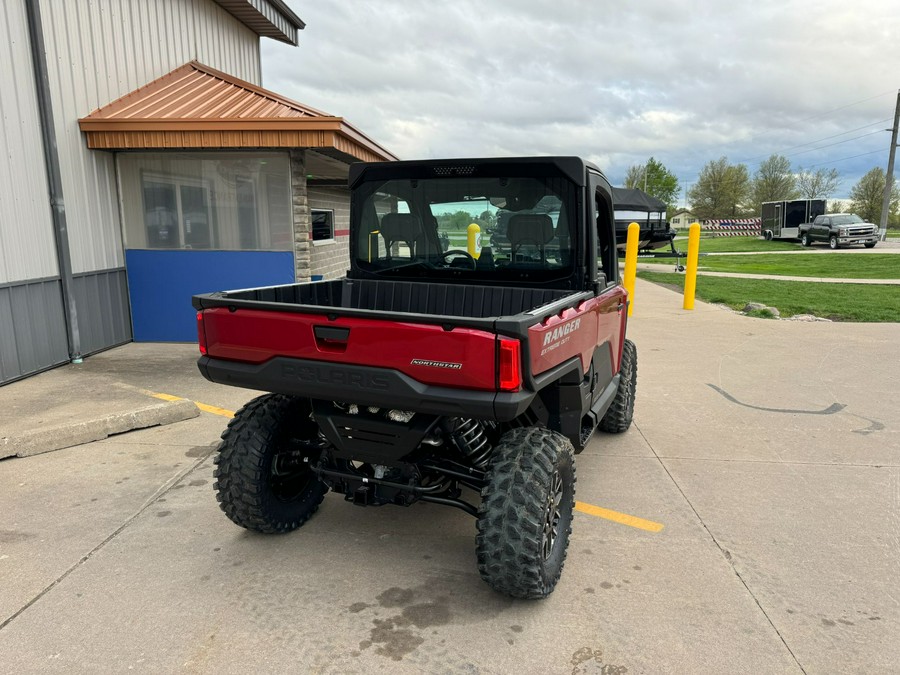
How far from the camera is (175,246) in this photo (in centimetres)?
894

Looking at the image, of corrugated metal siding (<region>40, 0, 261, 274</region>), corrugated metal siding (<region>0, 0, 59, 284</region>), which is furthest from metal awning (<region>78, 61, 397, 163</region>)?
corrugated metal siding (<region>0, 0, 59, 284</region>)

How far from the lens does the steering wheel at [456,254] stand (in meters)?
4.09

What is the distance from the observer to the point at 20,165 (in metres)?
6.94

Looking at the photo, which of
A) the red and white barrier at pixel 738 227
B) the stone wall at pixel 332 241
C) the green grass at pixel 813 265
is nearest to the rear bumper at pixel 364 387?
the stone wall at pixel 332 241

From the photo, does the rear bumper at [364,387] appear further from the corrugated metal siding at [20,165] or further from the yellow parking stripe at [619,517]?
the corrugated metal siding at [20,165]

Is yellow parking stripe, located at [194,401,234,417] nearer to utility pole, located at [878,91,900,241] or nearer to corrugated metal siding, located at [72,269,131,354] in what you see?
corrugated metal siding, located at [72,269,131,354]

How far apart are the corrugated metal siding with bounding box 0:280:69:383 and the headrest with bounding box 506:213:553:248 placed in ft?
19.3

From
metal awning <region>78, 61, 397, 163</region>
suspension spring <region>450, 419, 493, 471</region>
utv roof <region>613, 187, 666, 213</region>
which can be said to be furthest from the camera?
utv roof <region>613, 187, 666, 213</region>

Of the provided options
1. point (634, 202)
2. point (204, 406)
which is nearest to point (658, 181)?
point (634, 202)

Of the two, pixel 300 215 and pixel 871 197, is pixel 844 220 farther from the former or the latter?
pixel 300 215

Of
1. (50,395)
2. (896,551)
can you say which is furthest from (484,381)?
(50,395)

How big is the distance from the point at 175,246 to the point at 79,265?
1292mm

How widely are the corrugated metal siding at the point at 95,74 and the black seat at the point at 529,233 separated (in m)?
6.41

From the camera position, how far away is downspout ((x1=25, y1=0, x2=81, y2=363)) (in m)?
7.07
